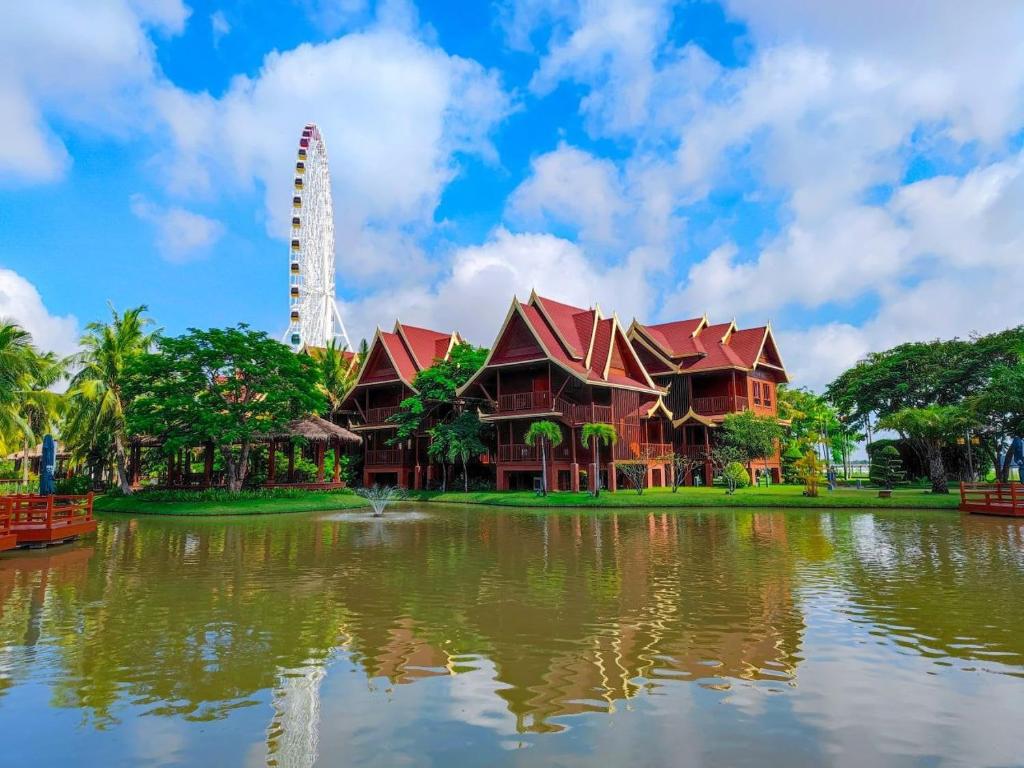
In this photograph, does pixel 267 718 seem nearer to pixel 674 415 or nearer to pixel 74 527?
pixel 74 527

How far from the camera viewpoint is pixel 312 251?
56.8m

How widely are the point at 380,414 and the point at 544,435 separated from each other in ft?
44.5

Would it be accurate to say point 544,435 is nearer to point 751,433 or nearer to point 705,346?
point 751,433

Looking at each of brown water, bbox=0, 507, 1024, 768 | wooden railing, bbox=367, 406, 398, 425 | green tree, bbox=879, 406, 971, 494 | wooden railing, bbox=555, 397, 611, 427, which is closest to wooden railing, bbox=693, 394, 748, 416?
wooden railing, bbox=555, 397, 611, 427

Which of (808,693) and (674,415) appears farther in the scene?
(674,415)

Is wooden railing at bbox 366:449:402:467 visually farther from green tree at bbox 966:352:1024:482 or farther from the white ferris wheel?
green tree at bbox 966:352:1024:482

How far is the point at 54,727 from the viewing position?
17.0 ft

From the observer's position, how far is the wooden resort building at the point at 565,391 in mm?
33844

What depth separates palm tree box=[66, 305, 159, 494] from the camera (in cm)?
3325

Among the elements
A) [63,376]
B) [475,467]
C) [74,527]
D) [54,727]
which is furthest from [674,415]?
[54,727]

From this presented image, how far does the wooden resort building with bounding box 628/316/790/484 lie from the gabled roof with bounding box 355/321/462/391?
1273cm

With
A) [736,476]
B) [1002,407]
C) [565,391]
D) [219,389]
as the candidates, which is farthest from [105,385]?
[1002,407]

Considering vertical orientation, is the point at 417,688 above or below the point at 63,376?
below

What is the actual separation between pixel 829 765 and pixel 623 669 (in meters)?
2.15
